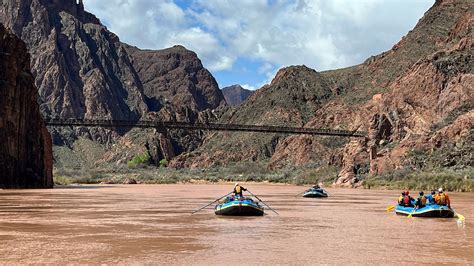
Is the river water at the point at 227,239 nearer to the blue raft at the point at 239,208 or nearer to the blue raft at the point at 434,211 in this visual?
the blue raft at the point at 434,211

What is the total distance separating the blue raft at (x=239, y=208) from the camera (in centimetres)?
3322

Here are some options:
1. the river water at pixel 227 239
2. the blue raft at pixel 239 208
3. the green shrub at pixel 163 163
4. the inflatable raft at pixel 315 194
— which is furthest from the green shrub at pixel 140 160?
the river water at pixel 227 239

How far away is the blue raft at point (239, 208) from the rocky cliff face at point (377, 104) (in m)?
58.7

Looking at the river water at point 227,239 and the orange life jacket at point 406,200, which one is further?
the orange life jacket at point 406,200

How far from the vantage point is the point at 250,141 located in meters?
172

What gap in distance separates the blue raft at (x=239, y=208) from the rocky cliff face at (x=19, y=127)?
164ft

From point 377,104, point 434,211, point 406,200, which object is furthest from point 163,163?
point 434,211

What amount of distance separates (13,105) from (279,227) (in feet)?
196

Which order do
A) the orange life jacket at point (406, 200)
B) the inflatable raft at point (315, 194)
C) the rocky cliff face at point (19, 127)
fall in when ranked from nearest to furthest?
the orange life jacket at point (406, 200) → the inflatable raft at point (315, 194) → the rocky cliff face at point (19, 127)

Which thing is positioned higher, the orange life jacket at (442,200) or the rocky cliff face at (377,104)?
the rocky cliff face at (377,104)

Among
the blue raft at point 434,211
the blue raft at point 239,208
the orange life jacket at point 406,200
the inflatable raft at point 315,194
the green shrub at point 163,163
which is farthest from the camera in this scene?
the green shrub at point 163,163

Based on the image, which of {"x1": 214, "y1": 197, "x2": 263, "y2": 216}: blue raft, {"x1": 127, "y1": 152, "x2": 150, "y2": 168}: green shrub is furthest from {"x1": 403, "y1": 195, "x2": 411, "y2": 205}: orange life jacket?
{"x1": 127, "y1": 152, "x2": 150, "y2": 168}: green shrub

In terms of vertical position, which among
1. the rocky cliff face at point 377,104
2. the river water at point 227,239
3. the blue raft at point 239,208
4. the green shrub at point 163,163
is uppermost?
the rocky cliff face at point 377,104

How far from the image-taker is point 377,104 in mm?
131125
